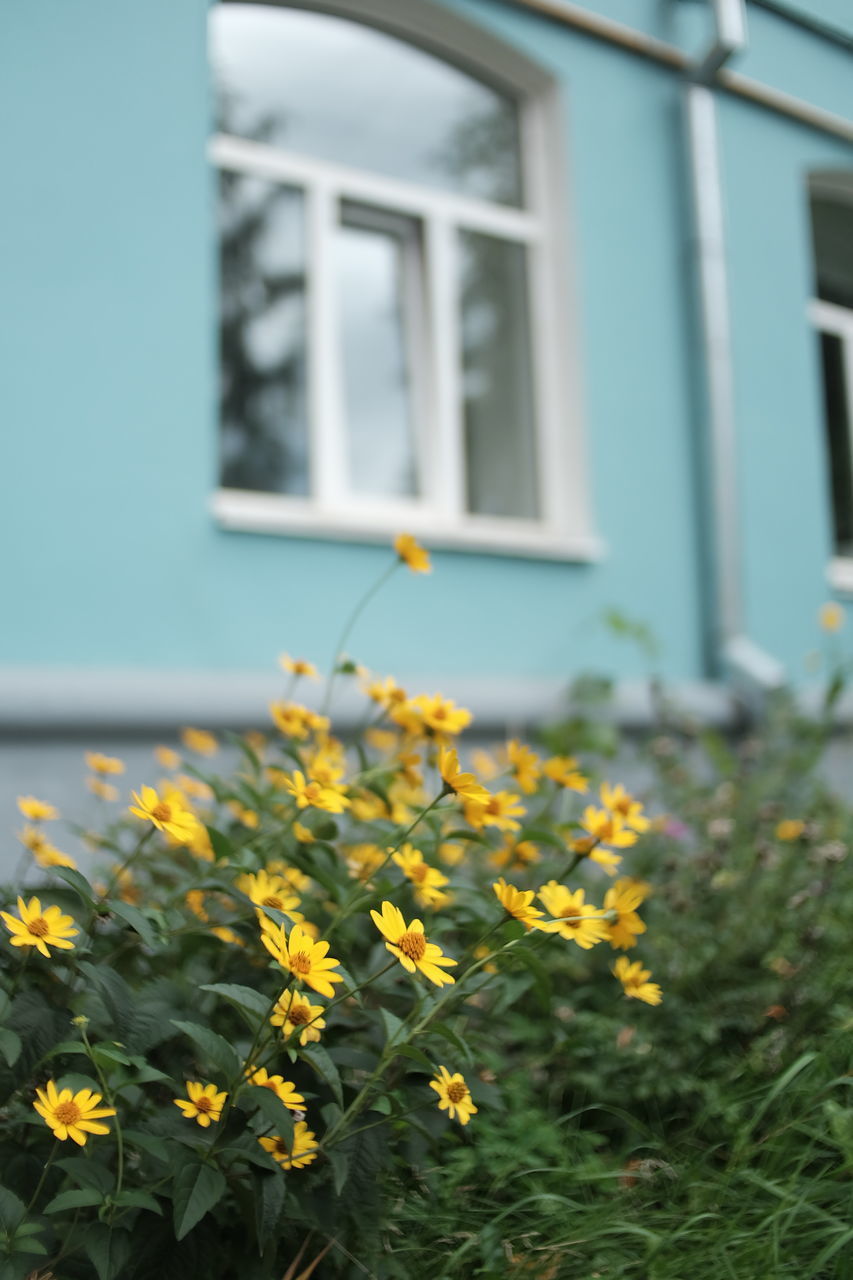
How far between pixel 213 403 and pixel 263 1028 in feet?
8.56

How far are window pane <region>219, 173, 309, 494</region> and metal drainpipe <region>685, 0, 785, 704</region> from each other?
5.00 ft

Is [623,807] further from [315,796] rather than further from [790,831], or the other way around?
[790,831]

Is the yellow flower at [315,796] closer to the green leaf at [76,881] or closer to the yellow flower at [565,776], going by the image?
the green leaf at [76,881]

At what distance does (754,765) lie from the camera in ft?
11.7

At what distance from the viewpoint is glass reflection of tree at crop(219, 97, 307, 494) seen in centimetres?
388

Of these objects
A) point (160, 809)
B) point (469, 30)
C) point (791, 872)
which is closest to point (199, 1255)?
point (160, 809)

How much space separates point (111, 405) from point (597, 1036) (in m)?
2.19

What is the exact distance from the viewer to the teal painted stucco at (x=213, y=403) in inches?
129

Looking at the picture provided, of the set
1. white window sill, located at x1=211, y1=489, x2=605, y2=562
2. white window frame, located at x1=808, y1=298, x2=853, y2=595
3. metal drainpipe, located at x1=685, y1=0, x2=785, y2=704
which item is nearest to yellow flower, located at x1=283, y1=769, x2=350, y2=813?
white window sill, located at x1=211, y1=489, x2=605, y2=562

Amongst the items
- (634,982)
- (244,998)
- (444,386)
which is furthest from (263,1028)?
(444,386)

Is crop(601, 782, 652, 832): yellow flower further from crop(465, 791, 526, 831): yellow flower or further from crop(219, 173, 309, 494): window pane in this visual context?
crop(219, 173, 309, 494): window pane

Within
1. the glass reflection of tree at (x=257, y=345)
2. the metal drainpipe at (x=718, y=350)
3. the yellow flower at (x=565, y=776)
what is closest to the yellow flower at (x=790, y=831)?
the yellow flower at (x=565, y=776)

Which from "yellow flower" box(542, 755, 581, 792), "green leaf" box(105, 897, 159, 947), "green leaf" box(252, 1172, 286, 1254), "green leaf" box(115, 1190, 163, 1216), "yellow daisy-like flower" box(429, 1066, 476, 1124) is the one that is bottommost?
"green leaf" box(252, 1172, 286, 1254)

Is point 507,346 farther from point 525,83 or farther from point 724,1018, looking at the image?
point 724,1018
